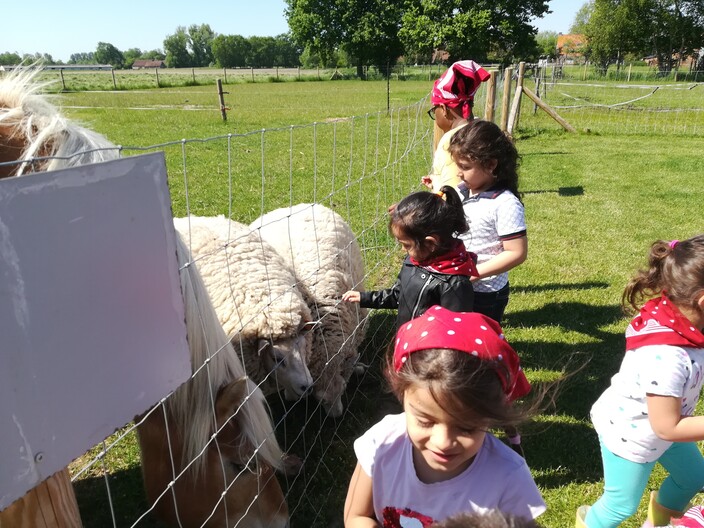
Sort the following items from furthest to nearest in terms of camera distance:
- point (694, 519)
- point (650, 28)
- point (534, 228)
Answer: point (650, 28), point (534, 228), point (694, 519)

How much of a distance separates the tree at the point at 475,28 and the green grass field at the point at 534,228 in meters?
35.0

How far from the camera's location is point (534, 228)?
7.09m

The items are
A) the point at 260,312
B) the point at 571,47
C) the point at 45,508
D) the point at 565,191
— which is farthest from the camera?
the point at 571,47

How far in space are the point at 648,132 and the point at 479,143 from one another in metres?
14.8

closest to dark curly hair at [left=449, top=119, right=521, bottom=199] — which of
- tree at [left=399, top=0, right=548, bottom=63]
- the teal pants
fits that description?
the teal pants

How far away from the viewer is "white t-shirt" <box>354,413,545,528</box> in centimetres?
143

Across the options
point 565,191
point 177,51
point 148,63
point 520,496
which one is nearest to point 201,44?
point 177,51

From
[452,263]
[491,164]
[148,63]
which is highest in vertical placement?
[148,63]

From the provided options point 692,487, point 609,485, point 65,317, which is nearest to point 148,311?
point 65,317

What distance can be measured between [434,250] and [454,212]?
0.19 meters

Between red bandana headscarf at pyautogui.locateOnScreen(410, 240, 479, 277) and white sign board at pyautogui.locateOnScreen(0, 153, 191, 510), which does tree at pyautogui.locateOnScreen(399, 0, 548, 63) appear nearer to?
red bandana headscarf at pyautogui.locateOnScreen(410, 240, 479, 277)

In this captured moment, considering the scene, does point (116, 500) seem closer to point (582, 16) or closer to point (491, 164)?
point (491, 164)

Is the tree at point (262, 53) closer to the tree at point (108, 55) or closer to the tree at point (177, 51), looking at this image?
the tree at point (177, 51)

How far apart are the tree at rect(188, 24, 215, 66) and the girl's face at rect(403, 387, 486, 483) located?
113 meters
